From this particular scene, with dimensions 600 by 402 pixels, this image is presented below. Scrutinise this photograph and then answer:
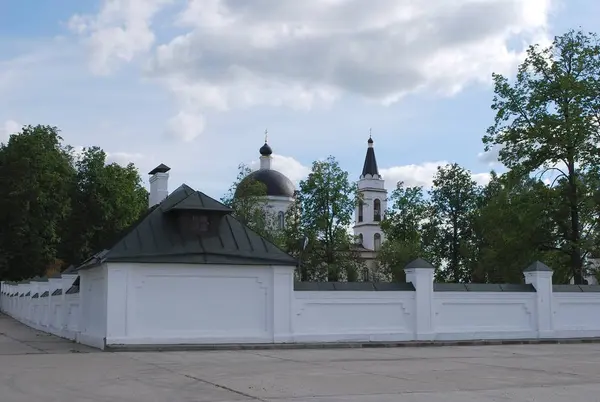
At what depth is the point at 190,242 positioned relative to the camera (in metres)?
Result: 22.1

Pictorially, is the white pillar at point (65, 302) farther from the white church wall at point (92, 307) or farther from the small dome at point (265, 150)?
the small dome at point (265, 150)

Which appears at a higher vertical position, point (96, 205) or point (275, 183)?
point (275, 183)

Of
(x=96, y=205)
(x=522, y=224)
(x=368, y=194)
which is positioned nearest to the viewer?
(x=522, y=224)

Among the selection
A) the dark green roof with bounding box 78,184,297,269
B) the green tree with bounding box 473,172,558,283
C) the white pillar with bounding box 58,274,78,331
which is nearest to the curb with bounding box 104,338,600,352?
the dark green roof with bounding box 78,184,297,269

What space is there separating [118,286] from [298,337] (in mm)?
5418

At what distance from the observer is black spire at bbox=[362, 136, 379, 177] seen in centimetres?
9119

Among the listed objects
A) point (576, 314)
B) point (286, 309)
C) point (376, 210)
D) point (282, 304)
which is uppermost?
point (376, 210)

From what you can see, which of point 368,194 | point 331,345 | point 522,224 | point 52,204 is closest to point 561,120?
point 522,224

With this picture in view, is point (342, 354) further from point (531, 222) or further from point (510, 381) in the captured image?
point (531, 222)

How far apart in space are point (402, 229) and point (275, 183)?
77.2 feet

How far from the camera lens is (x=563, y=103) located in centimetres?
3650

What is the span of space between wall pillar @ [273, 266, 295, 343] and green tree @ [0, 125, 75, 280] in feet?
126

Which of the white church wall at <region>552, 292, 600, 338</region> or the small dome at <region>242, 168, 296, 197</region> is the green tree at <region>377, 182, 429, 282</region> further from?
the white church wall at <region>552, 292, 600, 338</region>

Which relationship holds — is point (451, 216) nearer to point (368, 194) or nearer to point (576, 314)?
point (368, 194)
